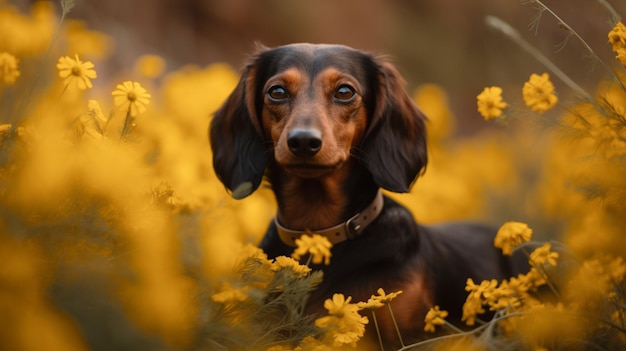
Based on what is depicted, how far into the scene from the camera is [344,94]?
284 cm

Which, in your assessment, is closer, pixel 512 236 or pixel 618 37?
pixel 618 37

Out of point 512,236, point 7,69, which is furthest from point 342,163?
point 7,69

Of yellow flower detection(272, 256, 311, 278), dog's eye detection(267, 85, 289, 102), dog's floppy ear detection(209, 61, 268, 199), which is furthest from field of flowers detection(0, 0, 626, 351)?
dog's eye detection(267, 85, 289, 102)

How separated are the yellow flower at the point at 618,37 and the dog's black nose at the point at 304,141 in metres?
0.92

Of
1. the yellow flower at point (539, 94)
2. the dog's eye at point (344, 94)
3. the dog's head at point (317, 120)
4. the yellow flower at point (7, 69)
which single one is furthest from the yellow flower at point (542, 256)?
the yellow flower at point (7, 69)

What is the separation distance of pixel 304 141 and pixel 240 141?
0.56 meters

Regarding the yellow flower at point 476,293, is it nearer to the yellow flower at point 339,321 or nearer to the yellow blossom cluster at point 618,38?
the yellow flower at point 339,321

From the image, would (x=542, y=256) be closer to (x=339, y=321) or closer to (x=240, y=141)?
(x=339, y=321)

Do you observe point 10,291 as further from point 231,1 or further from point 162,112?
point 231,1

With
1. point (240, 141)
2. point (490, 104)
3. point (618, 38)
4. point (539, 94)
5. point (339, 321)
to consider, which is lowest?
point (240, 141)

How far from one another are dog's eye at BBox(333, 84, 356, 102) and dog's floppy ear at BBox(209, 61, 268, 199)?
0.37 metres

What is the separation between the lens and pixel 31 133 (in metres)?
1.85

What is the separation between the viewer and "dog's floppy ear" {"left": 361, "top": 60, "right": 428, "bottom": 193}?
2.91m

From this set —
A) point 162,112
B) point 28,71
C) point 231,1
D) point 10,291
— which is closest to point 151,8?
point 231,1
